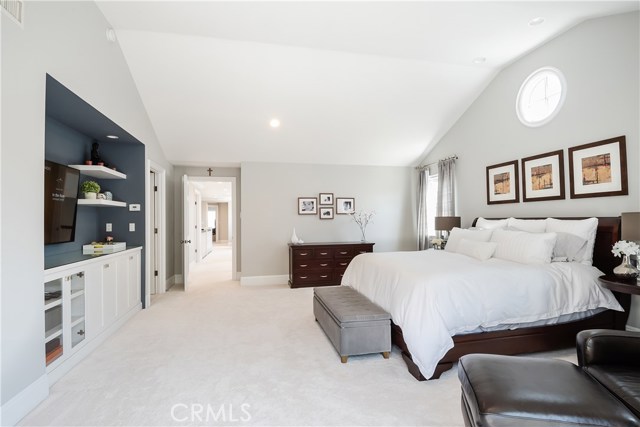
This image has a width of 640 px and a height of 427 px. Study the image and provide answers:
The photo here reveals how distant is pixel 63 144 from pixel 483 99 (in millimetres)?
5639

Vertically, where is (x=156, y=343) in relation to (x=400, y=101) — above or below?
below

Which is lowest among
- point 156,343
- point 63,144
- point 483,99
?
point 156,343

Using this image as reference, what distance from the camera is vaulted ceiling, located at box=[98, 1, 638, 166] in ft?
10.0

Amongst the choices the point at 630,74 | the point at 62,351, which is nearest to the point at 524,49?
the point at 630,74

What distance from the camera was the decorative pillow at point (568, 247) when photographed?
10.1 feet

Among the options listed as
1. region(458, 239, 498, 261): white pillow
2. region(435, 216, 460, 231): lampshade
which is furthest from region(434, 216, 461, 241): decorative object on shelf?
region(458, 239, 498, 261): white pillow

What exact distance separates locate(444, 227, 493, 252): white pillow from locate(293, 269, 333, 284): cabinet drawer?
88.4 inches

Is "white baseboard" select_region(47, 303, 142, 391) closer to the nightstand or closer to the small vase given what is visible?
the nightstand

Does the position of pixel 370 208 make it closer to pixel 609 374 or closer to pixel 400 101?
pixel 400 101

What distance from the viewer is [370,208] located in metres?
6.36

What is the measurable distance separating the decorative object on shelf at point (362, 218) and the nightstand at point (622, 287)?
3.88m

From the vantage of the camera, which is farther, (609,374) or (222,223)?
(222,223)

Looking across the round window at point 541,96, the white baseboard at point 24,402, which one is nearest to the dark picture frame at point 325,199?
the round window at point 541,96

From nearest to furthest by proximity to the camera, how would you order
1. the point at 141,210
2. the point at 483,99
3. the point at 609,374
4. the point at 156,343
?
1. the point at 609,374
2. the point at 156,343
3. the point at 141,210
4. the point at 483,99
